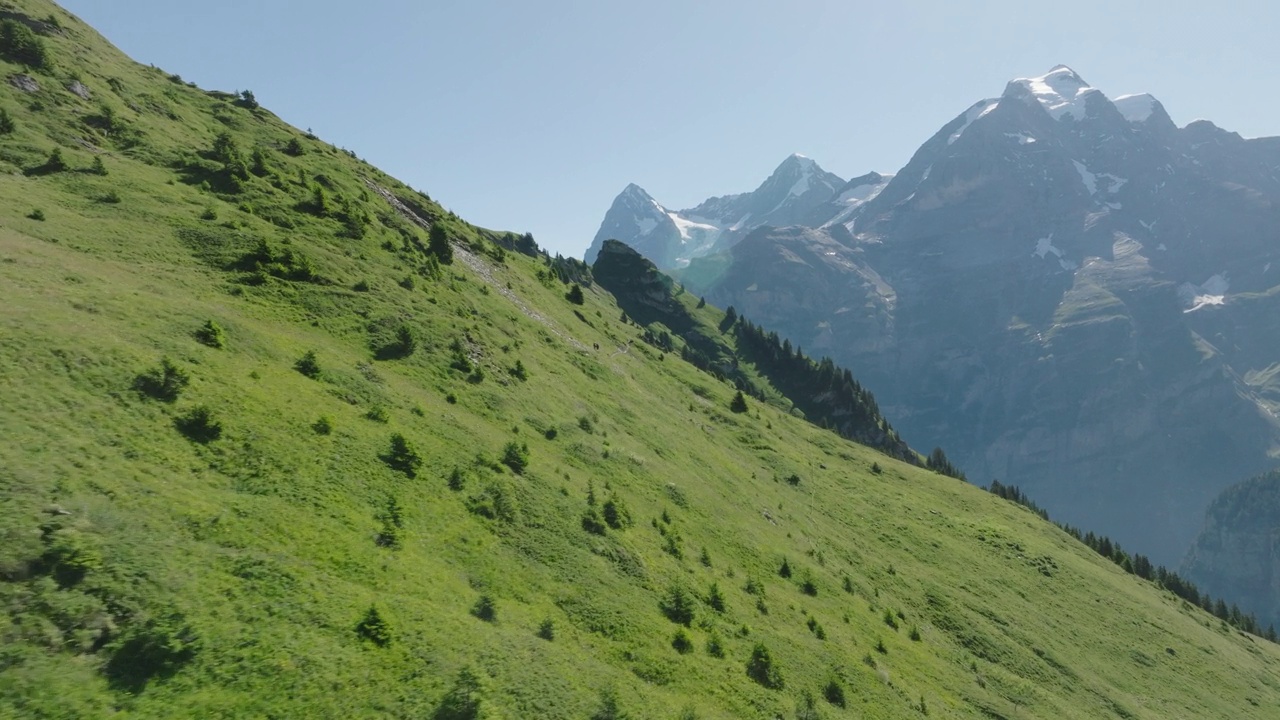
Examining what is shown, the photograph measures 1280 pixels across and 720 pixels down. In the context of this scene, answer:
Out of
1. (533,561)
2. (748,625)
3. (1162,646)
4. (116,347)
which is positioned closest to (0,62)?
(116,347)

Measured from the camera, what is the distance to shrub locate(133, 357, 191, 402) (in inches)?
1025

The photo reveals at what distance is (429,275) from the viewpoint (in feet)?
200

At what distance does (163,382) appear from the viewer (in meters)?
26.5

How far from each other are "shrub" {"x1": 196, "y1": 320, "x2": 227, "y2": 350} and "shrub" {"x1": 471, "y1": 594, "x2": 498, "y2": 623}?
2015 centimetres

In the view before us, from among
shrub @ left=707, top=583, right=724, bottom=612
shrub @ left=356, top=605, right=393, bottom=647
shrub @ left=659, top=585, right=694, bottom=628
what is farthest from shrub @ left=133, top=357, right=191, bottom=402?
shrub @ left=707, top=583, right=724, bottom=612

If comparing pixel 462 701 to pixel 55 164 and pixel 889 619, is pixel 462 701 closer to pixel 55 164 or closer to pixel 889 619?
pixel 889 619

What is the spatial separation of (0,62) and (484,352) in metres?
49.5

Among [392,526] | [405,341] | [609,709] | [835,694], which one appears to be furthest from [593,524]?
[405,341]

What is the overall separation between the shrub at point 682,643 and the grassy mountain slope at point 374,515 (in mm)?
285

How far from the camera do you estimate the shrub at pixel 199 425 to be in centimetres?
2531

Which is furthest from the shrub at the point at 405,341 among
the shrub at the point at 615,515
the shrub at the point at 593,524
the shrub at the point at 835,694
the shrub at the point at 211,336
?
the shrub at the point at 835,694

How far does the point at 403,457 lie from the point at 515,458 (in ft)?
24.6

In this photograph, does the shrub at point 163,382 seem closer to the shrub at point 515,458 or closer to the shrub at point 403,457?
the shrub at point 403,457

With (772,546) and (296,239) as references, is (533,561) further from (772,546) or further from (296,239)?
(296,239)
